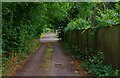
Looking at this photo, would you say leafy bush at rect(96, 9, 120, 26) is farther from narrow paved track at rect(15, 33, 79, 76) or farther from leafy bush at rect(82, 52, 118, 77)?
narrow paved track at rect(15, 33, 79, 76)

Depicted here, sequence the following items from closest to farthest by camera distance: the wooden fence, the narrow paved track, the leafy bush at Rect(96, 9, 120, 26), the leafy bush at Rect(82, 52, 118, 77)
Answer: the leafy bush at Rect(82, 52, 118, 77) → the wooden fence → the leafy bush at Rect(96, 9, 120, 26) → the narrow paved track

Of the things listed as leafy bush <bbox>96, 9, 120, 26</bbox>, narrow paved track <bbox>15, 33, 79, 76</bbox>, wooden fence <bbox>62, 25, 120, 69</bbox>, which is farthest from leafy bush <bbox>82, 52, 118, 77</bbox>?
leafy bush <bbox>96, 9, 120, 26</bbox>

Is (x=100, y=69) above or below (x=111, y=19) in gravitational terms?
below

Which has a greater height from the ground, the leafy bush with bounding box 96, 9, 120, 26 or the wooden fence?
the leafy bush with bounding box 96, 9, 120, 26

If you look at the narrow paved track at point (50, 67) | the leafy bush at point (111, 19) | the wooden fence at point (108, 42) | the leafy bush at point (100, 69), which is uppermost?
the leafy bush at point (111, 19)

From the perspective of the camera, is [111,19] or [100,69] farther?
[111,19]

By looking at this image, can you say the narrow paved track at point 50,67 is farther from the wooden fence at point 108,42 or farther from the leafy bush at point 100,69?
the wooden fence at point 108,42

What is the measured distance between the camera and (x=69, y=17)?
38.0 m

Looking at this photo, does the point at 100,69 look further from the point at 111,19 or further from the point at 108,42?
the point at 111,19

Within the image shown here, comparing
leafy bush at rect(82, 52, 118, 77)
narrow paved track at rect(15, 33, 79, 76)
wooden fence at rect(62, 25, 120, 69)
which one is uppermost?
wooden fence at rect(62, 25, 120, 69)

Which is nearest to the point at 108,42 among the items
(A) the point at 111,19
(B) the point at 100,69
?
(A) the point at 111,19

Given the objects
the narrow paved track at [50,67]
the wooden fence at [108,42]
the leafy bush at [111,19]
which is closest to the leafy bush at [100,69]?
the wooden fence at [108,42]

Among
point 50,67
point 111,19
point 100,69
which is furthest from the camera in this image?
point 50,67

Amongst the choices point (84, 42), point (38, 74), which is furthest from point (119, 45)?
point (84, 42)
